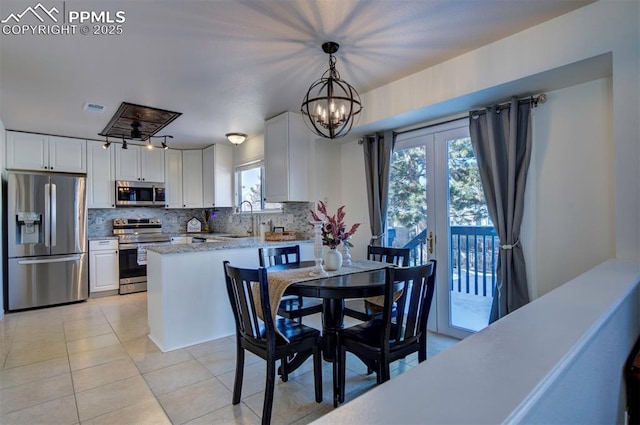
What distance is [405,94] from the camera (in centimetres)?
316

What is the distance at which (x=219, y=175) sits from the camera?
575 cm

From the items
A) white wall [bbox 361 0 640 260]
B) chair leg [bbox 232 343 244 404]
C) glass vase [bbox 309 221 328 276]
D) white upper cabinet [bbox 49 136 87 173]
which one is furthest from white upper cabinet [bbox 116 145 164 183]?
white wall [bbox 361 0 640 260]

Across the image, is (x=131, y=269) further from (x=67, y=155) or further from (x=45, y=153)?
(x=45, y=153)

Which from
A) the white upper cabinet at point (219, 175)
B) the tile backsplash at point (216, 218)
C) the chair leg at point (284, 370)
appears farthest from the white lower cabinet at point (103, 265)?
the chair leg at point (284, 370)

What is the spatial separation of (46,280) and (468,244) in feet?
17.6

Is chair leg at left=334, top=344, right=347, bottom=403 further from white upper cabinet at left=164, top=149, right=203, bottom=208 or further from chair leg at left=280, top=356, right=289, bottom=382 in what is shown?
white upper cabinet at left=164, top=149, right=203, bottom=208

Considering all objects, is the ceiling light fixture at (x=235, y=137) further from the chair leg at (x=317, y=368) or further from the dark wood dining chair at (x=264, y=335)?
the chair leg at (x=317, y=368)

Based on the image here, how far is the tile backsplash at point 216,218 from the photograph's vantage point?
452 centimetres

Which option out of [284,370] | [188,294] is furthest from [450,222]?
[188,294]

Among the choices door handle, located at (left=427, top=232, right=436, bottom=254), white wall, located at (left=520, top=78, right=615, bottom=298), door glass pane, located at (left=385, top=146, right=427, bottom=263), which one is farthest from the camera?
door glass pane, located at (left=385, top=146, right=427, bottom=263)

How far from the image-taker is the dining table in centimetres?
206

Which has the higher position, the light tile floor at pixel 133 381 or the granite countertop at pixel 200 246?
the granite countertop at pixel 200 246

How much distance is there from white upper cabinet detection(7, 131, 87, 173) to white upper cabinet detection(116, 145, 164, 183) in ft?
1.68

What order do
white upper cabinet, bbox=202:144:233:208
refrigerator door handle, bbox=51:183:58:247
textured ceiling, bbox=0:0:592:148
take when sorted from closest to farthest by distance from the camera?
textured ceiling, bbox=0:0:592:148 < refrigerator door handle, bbox=51:183:58:247 < white upper cabinet, bbox=202:144:233:208
